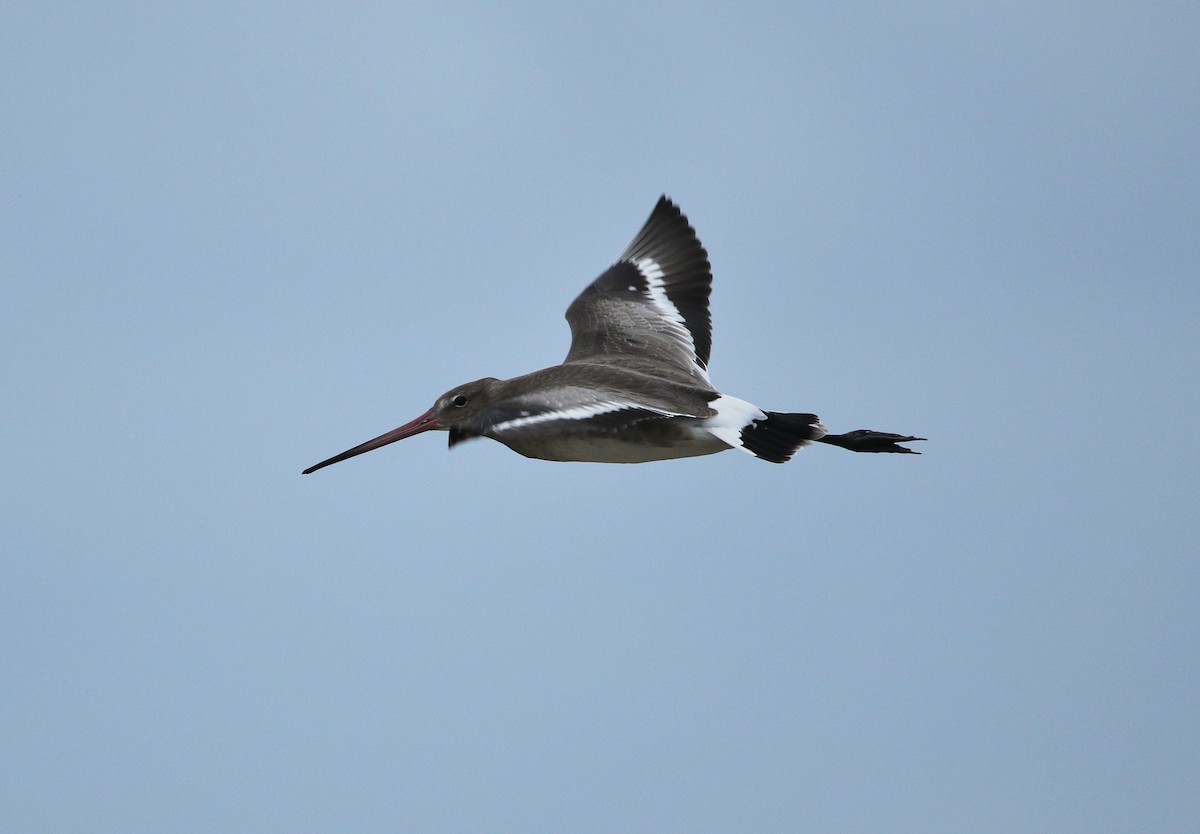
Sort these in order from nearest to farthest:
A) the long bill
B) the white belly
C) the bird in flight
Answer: the bird in flight → the white belly → the long bill

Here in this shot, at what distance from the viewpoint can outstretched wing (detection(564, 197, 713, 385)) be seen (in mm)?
11023

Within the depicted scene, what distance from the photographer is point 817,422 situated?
8562 mm

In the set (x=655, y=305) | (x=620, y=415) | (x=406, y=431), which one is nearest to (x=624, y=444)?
(x=620, y=415)

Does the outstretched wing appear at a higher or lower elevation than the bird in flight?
higher

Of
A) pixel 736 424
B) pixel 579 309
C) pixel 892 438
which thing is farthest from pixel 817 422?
pixel 579 309

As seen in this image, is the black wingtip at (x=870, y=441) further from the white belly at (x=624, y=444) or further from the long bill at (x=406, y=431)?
the long bill at (x=406, y=431)

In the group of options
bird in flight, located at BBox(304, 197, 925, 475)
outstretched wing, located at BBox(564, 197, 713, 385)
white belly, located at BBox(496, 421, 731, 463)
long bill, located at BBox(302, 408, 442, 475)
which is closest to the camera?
bird in flight, located at BBox(304, 197, 925, 475)

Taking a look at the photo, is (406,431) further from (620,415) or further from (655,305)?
(655,305)

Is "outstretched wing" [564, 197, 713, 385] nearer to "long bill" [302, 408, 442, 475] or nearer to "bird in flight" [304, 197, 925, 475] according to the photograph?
"bird in flight" [304, 197, 925, 475]

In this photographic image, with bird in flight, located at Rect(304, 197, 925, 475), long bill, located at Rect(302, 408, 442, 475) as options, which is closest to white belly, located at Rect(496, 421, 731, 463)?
bird in flight, located at Rect(304, 197, 925, 475)

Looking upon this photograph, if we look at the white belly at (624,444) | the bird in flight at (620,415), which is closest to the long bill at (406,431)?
the bird in flight at (620,415)

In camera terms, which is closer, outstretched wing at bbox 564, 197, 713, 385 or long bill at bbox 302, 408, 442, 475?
long bill at bbox 302, 408, 442, 475

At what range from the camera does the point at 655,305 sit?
38.7ft

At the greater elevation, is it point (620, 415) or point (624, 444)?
point (620, 415)
